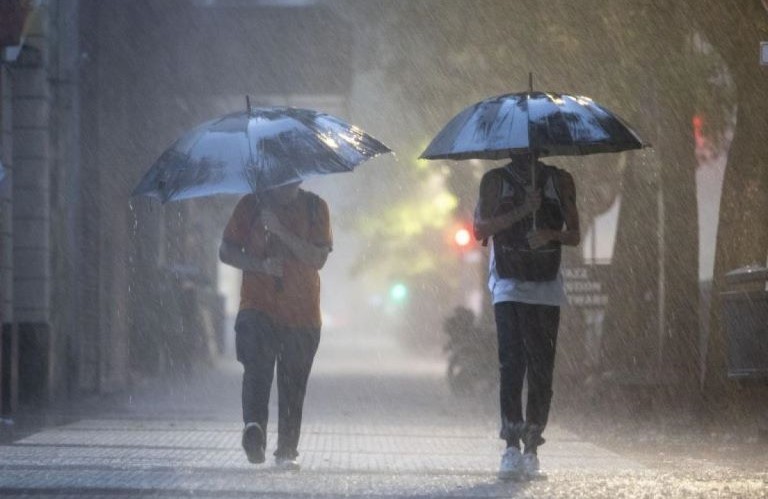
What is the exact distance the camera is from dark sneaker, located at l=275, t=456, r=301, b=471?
9133 millimetres

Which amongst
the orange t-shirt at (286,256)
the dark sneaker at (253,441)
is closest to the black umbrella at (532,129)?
the orange t-shirt at (286,256)

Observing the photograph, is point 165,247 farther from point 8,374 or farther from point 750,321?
point 750,321

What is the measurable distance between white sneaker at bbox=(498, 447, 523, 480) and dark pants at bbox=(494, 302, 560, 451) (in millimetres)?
109

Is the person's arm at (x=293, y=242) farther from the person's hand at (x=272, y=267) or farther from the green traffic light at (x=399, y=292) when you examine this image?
the green traffic light at (x=399, y=292)

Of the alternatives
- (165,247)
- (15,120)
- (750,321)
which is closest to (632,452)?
(750,321)

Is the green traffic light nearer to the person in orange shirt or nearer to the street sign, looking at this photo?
the street sign

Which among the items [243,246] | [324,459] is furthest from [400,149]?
[243,246]

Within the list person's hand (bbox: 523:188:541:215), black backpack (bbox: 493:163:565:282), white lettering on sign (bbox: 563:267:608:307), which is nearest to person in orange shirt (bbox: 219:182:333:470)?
black backpack (bbox: 493:163:565:282)

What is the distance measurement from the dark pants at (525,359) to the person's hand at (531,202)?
49 centimetres

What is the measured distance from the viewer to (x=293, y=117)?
30.2 ft

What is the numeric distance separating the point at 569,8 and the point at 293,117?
11.1 m

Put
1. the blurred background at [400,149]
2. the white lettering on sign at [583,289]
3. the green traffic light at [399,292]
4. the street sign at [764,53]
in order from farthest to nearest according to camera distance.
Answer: the green traffic light at [399,292] → the white lettering on sign at [583,289] → the blurred background at [400,149] → the street sign at [764,53]

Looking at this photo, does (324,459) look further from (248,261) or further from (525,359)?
(525,359)

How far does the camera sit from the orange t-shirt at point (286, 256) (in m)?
9.05
